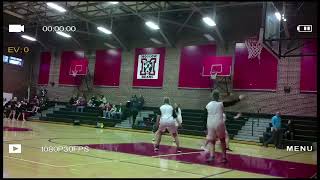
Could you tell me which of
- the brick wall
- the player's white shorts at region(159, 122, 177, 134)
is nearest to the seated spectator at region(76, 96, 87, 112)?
the brick wall

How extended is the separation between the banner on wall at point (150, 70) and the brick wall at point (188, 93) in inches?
15.7

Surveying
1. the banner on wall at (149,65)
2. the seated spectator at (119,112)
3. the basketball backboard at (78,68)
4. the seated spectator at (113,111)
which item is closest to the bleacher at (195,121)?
the seated spectator at (119,112)

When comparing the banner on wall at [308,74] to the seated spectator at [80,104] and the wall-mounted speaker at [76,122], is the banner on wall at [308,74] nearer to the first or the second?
the wall-mounted speaker at [76,122]

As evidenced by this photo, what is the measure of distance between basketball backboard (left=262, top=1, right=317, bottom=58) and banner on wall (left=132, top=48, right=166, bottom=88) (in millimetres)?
8552

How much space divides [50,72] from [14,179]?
84.1ft

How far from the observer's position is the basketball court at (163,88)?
8969 mm

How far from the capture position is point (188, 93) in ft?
85.5

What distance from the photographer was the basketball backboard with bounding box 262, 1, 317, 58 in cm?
1322

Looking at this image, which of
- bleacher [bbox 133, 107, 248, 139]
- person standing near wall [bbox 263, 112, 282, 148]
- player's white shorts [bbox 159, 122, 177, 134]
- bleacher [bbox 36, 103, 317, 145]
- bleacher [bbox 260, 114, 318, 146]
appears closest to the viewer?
player's white shorts [bbox 159, 122, 177, 134]

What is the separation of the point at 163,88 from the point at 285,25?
502 inches

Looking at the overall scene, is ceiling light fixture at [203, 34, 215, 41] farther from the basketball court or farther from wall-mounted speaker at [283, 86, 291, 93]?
wall-mounted speaker at [283, 86, 291, 93]

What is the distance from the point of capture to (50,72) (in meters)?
30.4

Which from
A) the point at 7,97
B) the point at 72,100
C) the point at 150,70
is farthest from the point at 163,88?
the point at 7,97

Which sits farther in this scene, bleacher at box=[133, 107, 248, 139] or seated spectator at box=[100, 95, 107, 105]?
seated spectator at box=[100, 95, 107, 105]
